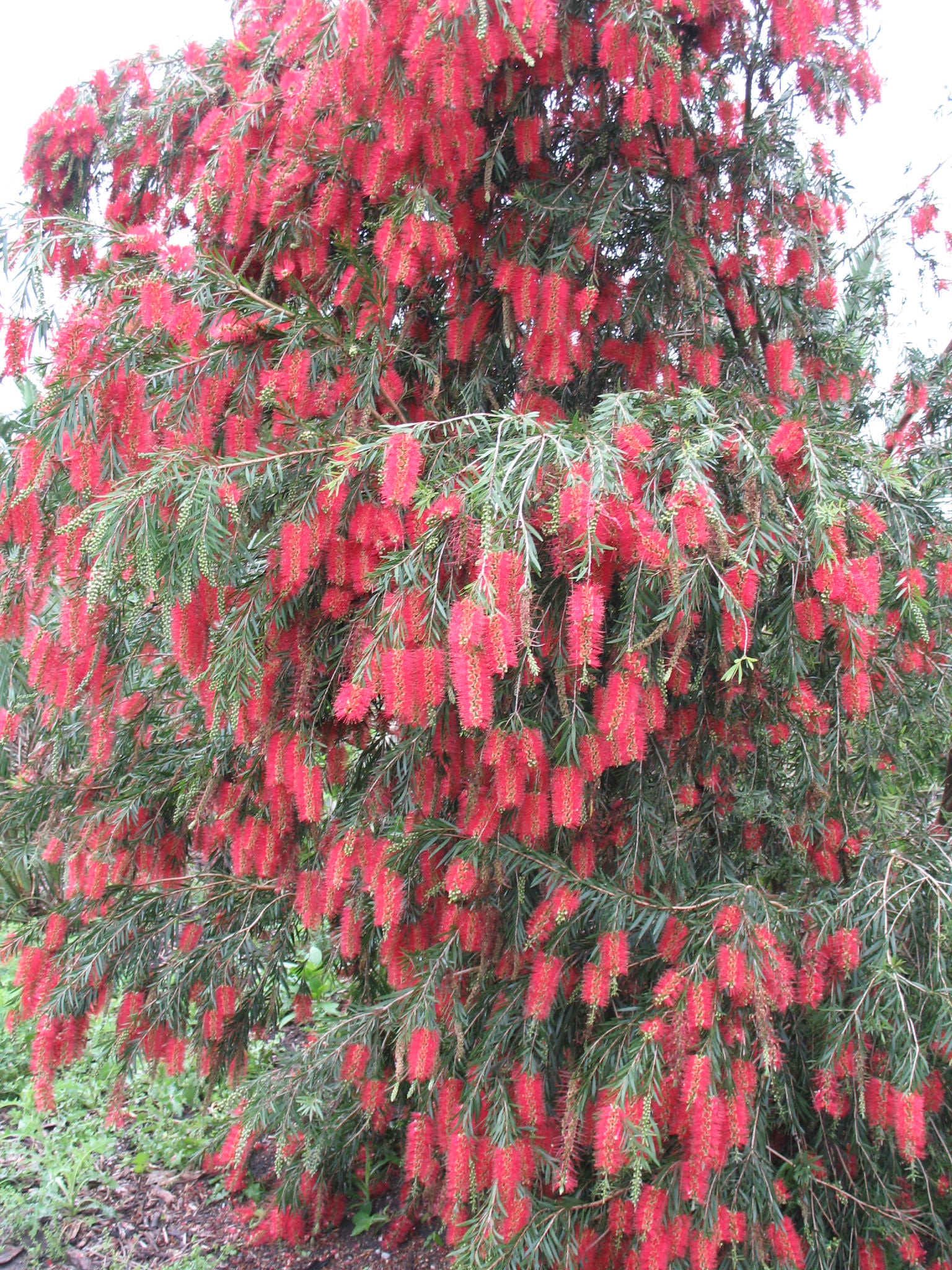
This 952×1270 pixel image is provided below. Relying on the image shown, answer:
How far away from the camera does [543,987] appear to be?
1.93 m

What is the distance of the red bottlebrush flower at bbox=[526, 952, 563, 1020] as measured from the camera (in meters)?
1.93

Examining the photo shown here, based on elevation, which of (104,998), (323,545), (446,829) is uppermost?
(323,545)

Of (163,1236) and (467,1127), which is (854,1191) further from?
(163,1236)

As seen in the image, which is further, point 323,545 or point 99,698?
point 99,698

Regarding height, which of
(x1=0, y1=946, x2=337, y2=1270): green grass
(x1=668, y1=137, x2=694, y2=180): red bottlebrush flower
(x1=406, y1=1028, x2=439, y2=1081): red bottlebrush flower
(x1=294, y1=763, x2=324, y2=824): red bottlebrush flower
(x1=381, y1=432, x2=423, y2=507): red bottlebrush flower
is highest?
(x1=668, y1=137, x2=694, y2=180): red bottlebrush flower

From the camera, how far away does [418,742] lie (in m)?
2.11

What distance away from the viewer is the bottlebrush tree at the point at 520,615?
168cm

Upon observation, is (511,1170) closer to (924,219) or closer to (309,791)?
(309,791)

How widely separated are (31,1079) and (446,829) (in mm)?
3028

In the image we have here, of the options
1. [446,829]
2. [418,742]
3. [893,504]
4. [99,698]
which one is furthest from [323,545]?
[893,504]

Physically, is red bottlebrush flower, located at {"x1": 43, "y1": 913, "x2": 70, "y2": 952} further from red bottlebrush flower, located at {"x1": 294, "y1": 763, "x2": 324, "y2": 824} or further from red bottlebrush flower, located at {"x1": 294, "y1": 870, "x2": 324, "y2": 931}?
red bottlebrush flower, located at {"x1": 294, "y1": 763, "x2": 324, "y2": 824}

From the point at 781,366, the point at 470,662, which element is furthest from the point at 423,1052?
the point at 781,366

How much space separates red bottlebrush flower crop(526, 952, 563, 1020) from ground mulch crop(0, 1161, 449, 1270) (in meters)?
1.58

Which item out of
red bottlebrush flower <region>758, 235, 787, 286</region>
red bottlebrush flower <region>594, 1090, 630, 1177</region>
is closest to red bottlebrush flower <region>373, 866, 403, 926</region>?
red bottlebrush flower <region>594, 1090, 630, 1177</region>
